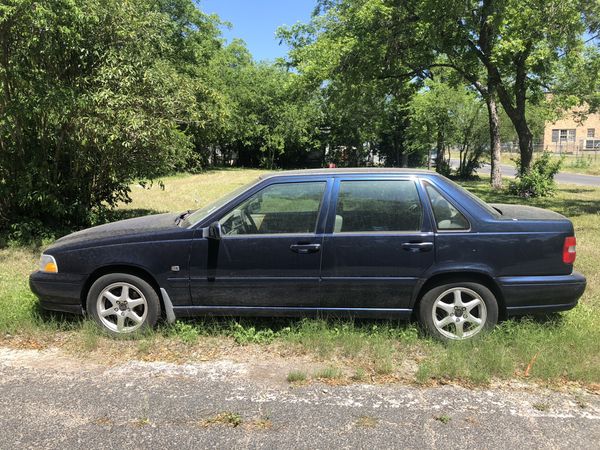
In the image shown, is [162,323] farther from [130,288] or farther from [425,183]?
[425,183]

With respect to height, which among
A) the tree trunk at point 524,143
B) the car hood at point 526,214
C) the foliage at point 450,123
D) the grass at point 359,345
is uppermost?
the foliage at point 450,123

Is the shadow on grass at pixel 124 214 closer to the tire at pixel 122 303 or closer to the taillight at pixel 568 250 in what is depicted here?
the tire at pixel 122 303

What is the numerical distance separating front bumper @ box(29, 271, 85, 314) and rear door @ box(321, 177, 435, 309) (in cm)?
229

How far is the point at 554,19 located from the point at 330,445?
554 inches

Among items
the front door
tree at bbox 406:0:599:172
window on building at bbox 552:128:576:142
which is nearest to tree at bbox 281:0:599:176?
tree at bbox 406:0:599:172

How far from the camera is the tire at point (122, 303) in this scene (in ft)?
15.6

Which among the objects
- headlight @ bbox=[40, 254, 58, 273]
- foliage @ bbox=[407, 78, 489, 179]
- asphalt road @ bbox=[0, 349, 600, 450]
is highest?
foliage @ bbox=[407, 78, 489, 179]

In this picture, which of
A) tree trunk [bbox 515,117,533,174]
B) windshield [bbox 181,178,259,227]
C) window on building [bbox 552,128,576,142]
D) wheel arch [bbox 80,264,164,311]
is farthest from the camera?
window on building [bbox 552,128,576,142]

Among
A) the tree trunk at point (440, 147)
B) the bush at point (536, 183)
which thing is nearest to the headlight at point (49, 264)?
the bush at point (536, 183)

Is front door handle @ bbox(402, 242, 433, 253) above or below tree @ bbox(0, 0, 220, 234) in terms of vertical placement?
below

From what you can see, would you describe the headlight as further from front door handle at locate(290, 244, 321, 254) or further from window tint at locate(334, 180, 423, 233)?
window tint at locate(334, 180, 423, 233)

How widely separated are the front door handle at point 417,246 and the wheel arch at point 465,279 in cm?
25

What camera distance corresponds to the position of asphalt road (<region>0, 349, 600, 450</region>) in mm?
3252

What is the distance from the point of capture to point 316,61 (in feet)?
63.2
